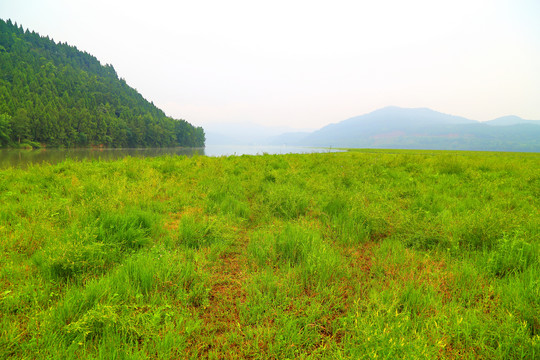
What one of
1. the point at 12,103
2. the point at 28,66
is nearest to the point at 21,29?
the point at 28,66

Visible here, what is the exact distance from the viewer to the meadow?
2004 mm

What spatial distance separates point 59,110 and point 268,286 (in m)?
126

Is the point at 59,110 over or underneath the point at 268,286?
over

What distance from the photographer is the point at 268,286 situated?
2.86 metres

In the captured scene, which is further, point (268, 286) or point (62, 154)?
point (62, 154)

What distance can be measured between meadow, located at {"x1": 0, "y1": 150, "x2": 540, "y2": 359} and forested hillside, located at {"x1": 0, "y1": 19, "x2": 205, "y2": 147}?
90.5 m

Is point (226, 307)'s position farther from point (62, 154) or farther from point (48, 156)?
point (62, 154)

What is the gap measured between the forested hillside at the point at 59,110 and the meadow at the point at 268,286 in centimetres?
9051

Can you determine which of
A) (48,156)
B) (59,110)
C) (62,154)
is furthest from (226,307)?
(59,110)

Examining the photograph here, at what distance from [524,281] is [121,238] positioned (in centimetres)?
590

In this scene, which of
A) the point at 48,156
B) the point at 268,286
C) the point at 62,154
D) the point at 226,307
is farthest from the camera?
the point at 62,154

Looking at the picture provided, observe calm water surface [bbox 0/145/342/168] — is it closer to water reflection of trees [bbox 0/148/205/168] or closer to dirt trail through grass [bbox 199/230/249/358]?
water reflection of trees [bbox 0/148/205/168]

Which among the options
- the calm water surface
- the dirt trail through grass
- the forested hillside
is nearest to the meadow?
the dirt trail through grass

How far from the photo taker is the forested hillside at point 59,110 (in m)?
70.8
